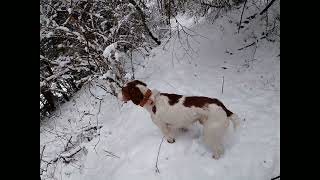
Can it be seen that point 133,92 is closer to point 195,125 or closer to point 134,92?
point 134,92

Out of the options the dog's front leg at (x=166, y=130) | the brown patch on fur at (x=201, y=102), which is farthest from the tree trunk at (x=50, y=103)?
the brown patch on fur at (x=201, y=102)

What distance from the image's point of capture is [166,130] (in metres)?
5.16

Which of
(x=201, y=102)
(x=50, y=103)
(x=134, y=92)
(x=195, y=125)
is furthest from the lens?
(x=50, y=103)

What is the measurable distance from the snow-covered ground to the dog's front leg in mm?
108

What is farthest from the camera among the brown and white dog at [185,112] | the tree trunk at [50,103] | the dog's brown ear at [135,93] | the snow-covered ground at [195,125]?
the tree trunk at [50,103]

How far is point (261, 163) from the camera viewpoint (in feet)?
15.0

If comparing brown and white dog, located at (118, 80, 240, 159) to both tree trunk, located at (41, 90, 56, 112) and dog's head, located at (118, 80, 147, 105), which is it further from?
tree trunk, located at (41, 90, 56, 112)

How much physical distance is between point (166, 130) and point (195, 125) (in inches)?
22.8

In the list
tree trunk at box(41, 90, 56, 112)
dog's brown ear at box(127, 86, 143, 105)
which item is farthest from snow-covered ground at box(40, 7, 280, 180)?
tree trunk at box(41, 90, 56, 112)

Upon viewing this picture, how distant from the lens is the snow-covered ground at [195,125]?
4.77 metres

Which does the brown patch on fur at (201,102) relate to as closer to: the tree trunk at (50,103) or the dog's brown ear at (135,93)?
the dog's brown ear at (135,93)

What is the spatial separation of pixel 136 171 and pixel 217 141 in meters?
1.30

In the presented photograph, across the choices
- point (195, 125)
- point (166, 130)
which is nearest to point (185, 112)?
point (166, 130)

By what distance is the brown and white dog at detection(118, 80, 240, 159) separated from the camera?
462cm
